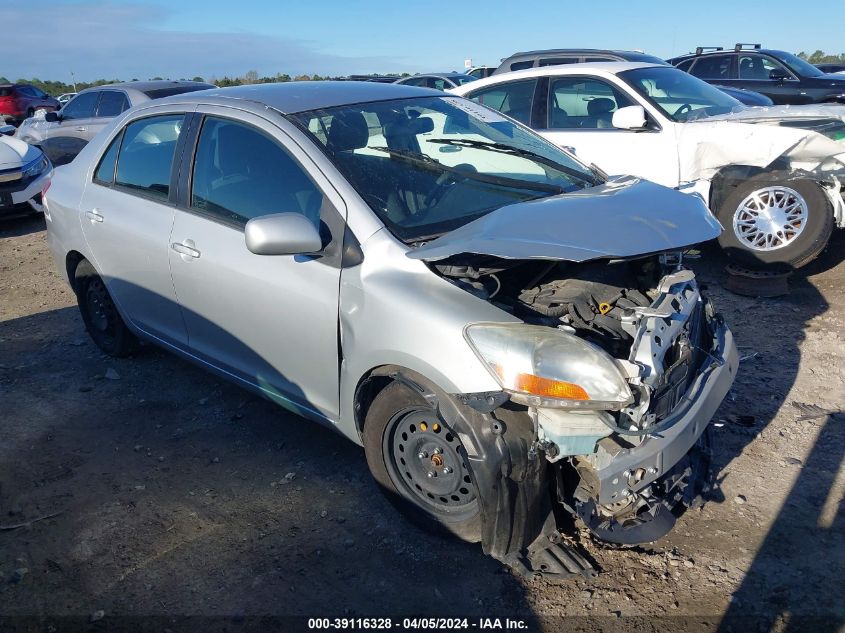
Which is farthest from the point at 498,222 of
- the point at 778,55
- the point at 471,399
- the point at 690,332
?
the point at 778,55

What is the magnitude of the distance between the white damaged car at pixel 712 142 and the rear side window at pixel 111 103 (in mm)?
6445

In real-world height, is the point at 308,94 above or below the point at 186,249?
above

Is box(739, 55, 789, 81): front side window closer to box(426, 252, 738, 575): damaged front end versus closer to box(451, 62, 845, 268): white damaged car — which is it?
box(451, 62, 845, 268): white damaged car

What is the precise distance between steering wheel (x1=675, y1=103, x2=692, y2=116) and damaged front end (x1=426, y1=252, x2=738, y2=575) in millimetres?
4040

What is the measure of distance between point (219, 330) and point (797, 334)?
155 inches

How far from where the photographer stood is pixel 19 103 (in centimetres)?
2344

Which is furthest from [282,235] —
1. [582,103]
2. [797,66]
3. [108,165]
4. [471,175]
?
[797,66]

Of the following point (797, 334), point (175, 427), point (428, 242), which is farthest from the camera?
point (797, 334)

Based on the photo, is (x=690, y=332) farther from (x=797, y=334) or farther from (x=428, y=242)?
(x=797, y=334)

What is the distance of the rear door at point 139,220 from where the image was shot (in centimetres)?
407

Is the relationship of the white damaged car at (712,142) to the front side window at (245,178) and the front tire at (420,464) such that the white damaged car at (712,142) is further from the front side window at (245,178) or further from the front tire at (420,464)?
the front tire at (420,464)

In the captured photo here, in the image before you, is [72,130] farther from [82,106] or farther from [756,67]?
[756,67]

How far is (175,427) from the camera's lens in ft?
13.9

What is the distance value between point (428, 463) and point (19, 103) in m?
25.6
